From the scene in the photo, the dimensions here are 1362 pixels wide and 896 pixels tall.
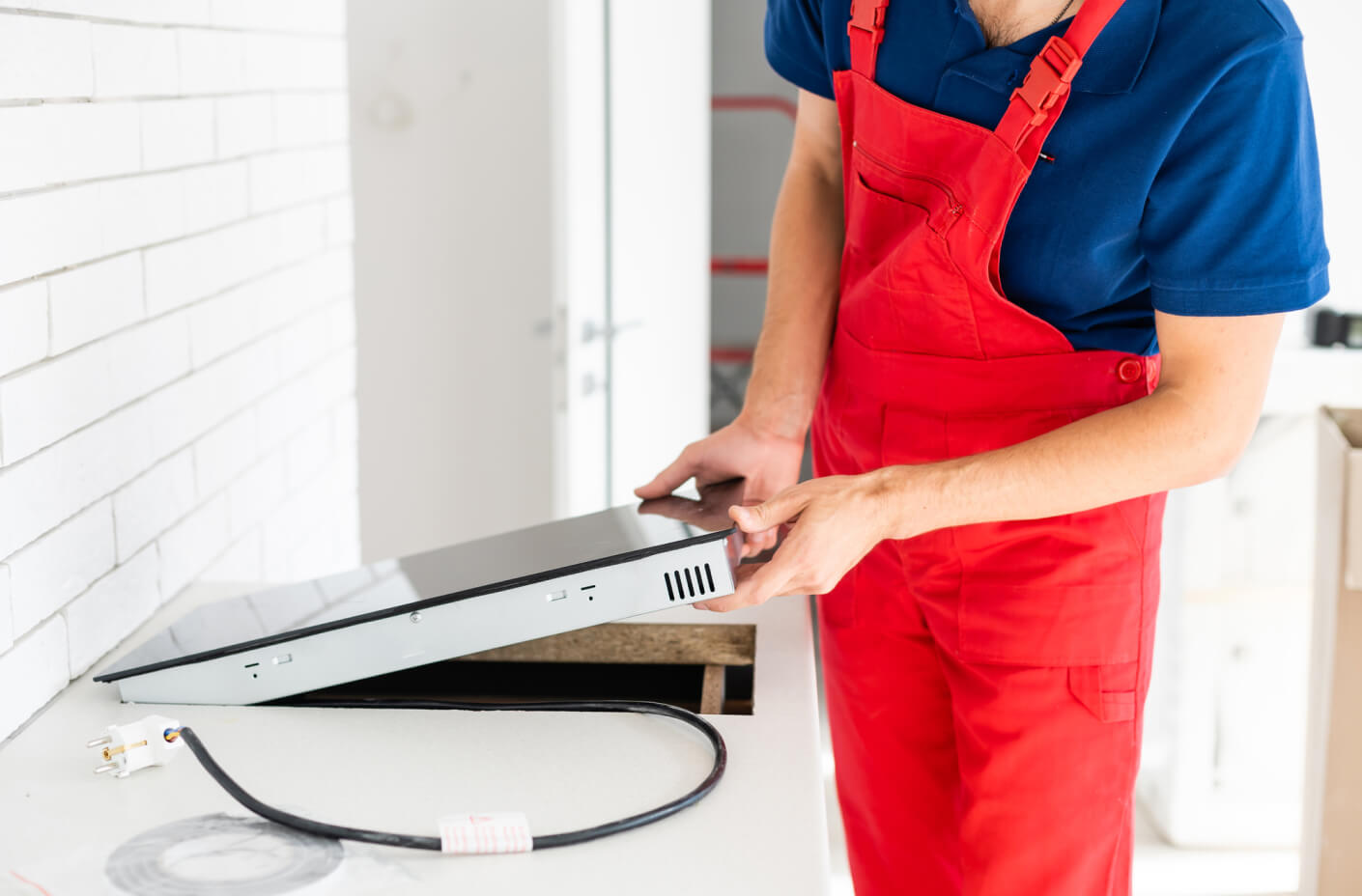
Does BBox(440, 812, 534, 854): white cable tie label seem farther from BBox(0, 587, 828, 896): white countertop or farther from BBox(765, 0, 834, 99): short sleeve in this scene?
BBox(765, 0, 834, 99): short sleeve

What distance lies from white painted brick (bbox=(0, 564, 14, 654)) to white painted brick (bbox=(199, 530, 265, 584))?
15.2 inches

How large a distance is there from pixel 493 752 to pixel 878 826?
464 millimetres

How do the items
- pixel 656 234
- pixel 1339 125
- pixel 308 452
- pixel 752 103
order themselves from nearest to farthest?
pixel 308 452 < pixel 656 234 < pixel 1339 125 < pixel 752 103

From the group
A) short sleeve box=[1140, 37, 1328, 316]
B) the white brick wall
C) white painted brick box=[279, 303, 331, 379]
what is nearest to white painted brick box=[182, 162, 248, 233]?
the white brick wall

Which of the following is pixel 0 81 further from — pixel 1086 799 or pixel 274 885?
pixel 1086 799

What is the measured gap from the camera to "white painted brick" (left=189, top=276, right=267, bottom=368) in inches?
51.7

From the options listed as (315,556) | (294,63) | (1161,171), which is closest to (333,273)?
(294,63)

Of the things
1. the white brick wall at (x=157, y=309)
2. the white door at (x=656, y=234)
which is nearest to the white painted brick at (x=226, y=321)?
the white brick wall at (x=157, y=309)

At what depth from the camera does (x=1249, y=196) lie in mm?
979

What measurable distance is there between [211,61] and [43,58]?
36 cm

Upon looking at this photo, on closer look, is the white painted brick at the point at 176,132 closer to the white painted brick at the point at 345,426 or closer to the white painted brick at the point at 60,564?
the white painted brick at the point at 60,564

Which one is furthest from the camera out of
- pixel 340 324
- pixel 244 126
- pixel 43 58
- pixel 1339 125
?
pixel 1339 125

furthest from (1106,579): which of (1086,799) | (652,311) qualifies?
(652,311)

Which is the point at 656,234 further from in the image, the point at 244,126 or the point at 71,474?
the point at 71,474
